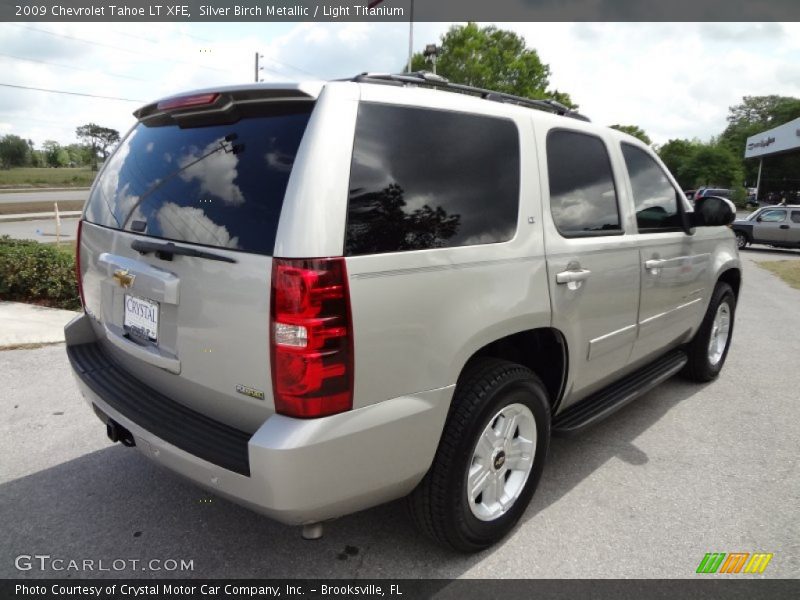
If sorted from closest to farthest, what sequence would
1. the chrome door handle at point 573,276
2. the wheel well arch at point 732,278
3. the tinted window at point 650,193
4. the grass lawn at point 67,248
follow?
the chrome door handle at point 573,276 < the tinted window at point 650,193 < the wheel well arch at point 732,278 < the grass lawn at point 67,248

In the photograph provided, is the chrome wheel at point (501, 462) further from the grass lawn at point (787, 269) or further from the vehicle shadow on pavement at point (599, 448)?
the grass lawn at point (787, 269)

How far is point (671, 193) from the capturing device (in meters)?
3.90

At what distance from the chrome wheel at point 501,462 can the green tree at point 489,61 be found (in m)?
31.9

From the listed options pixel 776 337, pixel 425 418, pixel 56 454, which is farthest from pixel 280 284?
pixel 776 337

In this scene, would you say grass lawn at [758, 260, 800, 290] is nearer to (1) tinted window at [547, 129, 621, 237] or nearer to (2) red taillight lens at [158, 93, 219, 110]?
(1) tinted window at [547, 129, 621, 237]

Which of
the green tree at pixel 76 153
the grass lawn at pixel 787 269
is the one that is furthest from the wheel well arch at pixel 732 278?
the green tree at pixel 76 153

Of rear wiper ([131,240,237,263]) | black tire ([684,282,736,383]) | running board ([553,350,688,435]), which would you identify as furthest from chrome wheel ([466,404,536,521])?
black tire ([684,282,736,383])

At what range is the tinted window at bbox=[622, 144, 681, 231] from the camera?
11.5ft

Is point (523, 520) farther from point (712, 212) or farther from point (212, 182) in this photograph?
point (712, 212)

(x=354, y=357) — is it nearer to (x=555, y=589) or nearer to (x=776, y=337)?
(x=555, y=589)

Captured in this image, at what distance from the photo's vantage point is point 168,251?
2.12 m

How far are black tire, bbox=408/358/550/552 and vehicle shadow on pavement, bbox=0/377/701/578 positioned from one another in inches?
7.2

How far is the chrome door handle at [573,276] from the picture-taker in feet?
8.77

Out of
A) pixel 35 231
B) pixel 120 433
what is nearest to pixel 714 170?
pixel 35 231
